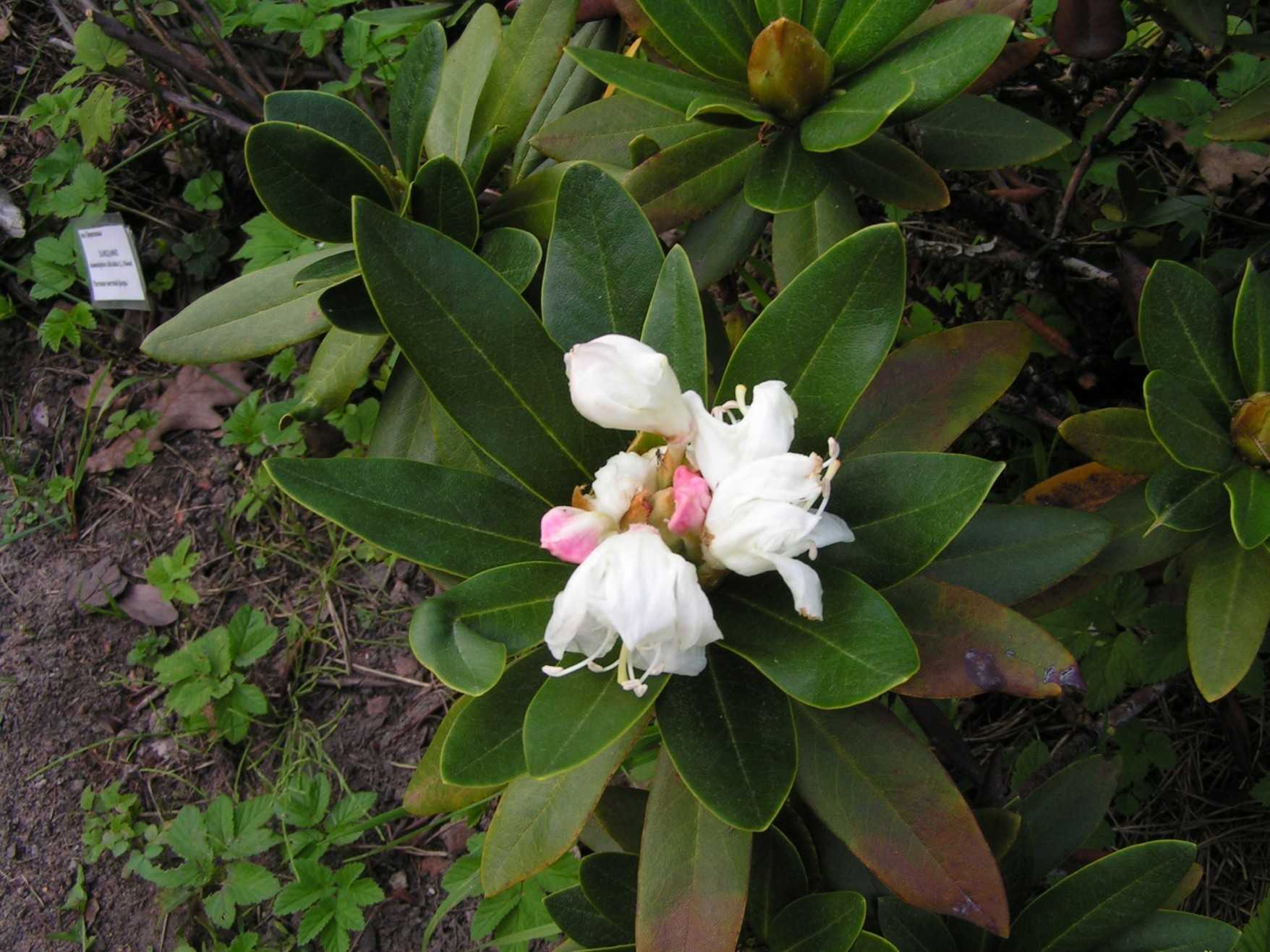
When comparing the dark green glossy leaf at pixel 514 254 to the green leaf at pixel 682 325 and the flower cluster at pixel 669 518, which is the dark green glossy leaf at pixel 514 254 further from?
the flower cluster at pixel 669 518

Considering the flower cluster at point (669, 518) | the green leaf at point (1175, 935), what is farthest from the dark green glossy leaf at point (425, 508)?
the green leaf at point (1175, 935)

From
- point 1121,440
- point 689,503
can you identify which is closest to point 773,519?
point 689,503

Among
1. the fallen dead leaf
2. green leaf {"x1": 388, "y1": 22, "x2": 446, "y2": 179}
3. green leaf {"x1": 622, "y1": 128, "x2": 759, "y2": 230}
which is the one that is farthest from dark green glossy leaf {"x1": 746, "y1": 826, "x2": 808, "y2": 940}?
the fallen dead leaf

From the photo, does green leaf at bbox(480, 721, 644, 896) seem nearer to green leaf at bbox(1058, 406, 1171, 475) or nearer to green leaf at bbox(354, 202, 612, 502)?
green leaf at bbox(354, 202, 612, 502)

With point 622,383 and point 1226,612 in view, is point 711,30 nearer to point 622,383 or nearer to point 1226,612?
point 622,383

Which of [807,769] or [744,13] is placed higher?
[744,13]

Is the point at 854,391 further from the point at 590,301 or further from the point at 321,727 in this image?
the point at 321,727

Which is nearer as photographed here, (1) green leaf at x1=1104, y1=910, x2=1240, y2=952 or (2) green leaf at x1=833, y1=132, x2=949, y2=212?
(1) green leaf at x1=1104, y1=910, x2=1240, y2=952

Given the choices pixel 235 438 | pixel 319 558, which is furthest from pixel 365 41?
pixel 319 558
